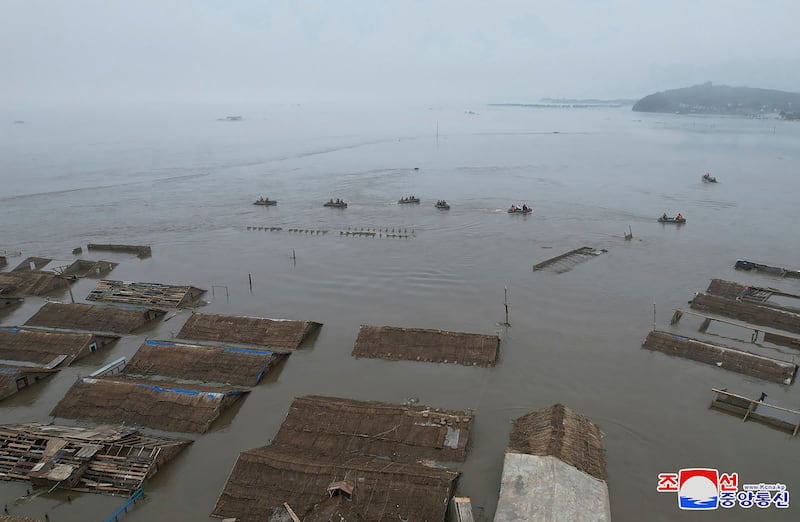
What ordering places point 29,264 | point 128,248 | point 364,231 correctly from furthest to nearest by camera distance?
point 364,231 → point 128,248 → point 29,264

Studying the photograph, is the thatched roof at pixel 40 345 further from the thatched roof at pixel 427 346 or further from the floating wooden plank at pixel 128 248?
the floating wooden plank at pixel 128 248

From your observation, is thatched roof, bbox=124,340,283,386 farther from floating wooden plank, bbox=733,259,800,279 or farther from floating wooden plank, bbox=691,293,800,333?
floating wooden plank, bbox=733,259,800,279

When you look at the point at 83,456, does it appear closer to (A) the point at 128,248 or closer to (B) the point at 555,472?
(B) the point at 555,472

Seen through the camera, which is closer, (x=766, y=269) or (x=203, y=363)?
(x=203, y=363)

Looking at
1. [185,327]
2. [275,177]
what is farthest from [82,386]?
[275,177]

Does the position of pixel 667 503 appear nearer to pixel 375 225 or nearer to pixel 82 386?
pixel 82 386

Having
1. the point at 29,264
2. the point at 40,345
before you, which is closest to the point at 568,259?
the point at 40,345

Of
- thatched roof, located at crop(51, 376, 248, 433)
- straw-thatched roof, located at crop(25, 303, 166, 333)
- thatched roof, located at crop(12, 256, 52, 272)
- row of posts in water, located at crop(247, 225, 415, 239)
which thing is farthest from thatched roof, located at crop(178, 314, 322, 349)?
row of posts in water, located at crop(247, 225, 415, 239)

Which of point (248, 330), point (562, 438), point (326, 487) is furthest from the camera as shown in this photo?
point (248, 330)

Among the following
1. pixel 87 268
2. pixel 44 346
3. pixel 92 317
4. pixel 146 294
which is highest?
pixel 87 268
